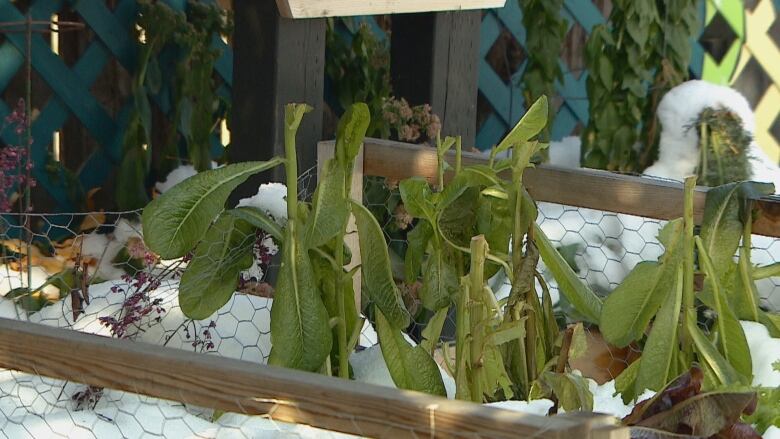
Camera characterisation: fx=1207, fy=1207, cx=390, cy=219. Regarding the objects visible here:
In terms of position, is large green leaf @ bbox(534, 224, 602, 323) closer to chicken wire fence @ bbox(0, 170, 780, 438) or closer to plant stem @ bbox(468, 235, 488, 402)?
plant stem @ bbox(468, 235, 488, 402)

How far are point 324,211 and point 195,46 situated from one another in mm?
1254

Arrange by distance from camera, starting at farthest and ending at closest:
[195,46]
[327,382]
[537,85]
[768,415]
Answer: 1. [537,85]
2. [195,46]
3. [768,415]
4. [327,382]

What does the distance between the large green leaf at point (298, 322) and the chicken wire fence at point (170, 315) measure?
0.06 meters

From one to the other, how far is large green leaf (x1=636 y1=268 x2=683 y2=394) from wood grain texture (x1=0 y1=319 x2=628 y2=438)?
45cm

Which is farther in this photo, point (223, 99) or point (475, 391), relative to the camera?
point (223, 99)

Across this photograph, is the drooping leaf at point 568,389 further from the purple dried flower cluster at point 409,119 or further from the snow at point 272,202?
the purple dried flower cluster at point 409,119

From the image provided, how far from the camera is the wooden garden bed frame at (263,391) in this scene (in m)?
0.65

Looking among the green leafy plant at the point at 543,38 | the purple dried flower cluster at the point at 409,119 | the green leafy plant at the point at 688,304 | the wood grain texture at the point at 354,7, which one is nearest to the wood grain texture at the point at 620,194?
the green leafy plant at the point at 688,304

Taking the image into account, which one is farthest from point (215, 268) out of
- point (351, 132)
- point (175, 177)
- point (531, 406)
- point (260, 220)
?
point (175, 177)

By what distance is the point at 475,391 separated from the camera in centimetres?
108

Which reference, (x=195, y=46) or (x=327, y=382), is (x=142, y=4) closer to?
(x=195, y=46)

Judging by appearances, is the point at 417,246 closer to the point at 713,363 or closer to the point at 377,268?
the point at 377,268

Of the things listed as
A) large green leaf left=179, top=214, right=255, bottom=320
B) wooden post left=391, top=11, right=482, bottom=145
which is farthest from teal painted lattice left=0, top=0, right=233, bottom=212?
large green leaf left=179, top=214, right=255, bottom=320

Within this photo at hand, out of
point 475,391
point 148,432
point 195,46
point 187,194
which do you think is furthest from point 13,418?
point 195,46
